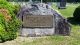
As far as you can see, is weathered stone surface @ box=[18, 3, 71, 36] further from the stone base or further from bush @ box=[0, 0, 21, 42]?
bush @ box=[0, 0, 21, 42]

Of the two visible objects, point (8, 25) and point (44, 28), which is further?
point (44, 28)

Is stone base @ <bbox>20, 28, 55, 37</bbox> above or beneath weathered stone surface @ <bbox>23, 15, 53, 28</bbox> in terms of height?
beneath

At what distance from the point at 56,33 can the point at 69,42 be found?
5.30 ft

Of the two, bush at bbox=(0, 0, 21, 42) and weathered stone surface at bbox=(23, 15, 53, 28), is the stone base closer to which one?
weathered stone surface at bbox=(23, 15, 53, 28)

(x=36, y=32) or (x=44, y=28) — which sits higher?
(x=44, y=28)

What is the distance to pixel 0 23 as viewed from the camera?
1132cm

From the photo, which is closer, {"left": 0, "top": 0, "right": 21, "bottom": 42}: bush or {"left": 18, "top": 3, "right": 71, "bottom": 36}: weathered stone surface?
{"left": 0, "top": 0, "right": 21, "bottom": 42}: bush

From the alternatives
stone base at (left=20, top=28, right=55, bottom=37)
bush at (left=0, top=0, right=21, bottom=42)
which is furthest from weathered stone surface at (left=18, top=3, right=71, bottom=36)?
bush at (left=0, top=0, right=21, bottom=42)

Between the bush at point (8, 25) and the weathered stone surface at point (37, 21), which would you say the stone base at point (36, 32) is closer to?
the weathered stone surface at point (37, 21)

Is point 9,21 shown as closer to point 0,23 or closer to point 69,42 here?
point 0,23

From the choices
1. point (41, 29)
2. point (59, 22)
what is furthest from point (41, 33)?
point (59, 22)

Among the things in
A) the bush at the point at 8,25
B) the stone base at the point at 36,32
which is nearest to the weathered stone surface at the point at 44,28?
the stone base at the point at 36,32

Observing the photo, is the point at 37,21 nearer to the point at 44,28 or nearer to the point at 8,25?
the point at 44,28

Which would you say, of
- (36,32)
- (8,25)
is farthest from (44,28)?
(8,25)
